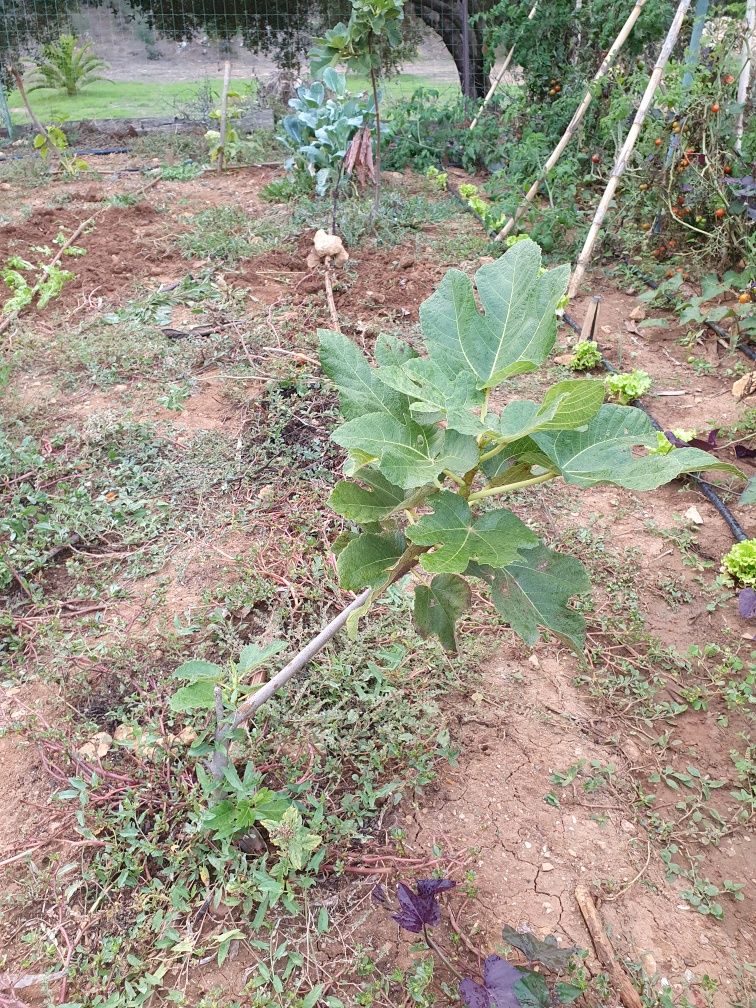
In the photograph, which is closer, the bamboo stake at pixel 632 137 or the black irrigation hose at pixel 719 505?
the black irrigation hose at pixel 719 505

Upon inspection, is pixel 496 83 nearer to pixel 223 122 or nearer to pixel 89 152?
pixel 223 122

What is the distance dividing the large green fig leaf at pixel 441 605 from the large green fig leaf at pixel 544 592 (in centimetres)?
10

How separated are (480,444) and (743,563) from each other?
1744 millimetres

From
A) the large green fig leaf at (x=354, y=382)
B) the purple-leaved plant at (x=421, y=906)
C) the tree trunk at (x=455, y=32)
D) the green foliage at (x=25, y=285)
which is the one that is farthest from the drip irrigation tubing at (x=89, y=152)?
the purple-leaved plant at (x=421, y=906)

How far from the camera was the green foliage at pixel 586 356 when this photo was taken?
3.86m

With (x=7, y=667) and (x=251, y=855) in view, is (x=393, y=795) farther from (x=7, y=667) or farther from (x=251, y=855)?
(x=7, y=667)

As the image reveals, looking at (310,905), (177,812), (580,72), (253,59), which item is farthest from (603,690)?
(253,59)

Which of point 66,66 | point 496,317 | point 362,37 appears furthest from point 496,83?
point 496,317

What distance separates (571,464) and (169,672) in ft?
5.14

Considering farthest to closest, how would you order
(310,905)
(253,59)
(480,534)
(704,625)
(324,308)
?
(253,59) < (324,308) < (704,625) < (310,905) < (480,534)

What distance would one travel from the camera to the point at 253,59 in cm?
938

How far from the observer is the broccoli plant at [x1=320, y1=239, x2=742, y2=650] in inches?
38.8

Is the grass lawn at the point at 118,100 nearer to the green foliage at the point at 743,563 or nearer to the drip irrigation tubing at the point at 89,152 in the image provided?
the drip irrigation tubing at the point at 89,152

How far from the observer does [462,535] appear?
1.03m
